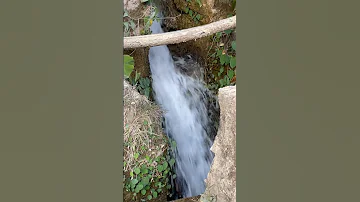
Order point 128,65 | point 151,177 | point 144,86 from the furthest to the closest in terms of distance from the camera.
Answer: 1. point 151,177
2. point 144,86
3. point 128,65

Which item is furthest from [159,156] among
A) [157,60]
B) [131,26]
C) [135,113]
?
[131,26]

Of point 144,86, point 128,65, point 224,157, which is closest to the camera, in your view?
point 128,65

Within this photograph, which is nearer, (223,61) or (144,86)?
(144,86)

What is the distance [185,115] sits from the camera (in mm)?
2850

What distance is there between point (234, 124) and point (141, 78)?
22.7 inches

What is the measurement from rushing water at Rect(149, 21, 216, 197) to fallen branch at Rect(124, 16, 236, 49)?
35 mm

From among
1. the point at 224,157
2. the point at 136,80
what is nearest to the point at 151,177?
the point at 224,157

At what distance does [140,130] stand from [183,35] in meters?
0.54

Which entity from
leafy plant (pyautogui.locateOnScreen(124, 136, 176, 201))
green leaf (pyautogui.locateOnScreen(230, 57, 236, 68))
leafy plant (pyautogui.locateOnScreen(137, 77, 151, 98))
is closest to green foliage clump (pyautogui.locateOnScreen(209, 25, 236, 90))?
green leaf (pyautogui.locateOnScreen(230, 57, 236, 68))

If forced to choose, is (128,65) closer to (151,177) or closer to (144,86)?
(144,86)

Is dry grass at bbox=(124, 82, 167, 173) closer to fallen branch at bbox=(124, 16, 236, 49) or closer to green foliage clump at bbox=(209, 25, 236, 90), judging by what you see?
fallen branch at bbox=(124, 16, 236, 49)

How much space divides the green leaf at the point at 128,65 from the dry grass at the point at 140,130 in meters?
0.05

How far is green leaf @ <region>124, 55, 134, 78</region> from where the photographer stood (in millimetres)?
2572

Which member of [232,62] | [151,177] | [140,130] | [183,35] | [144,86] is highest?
[183,35]
